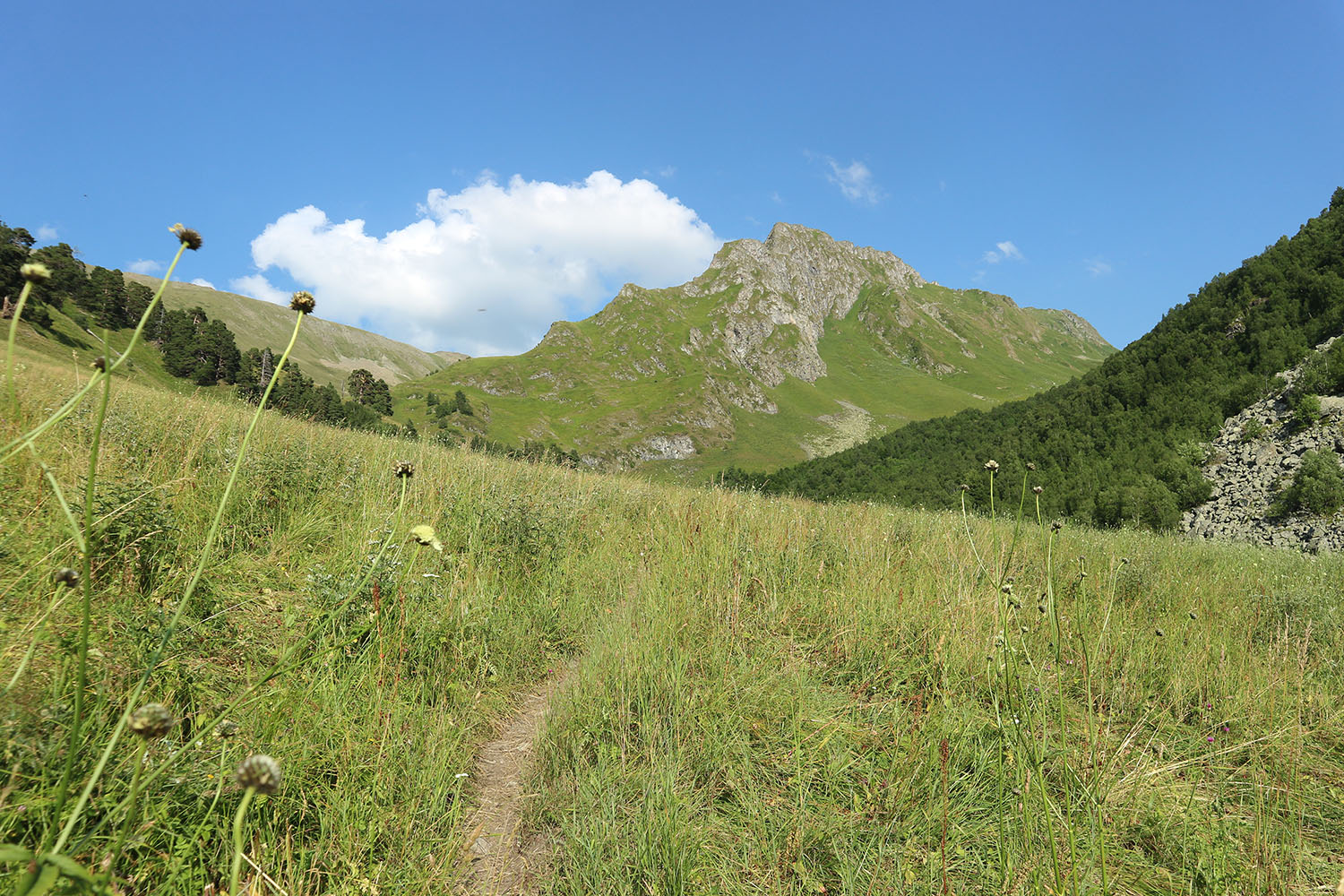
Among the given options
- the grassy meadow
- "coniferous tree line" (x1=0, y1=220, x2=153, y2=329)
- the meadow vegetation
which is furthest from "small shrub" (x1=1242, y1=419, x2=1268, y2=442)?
"coniferous tree line" (x1=0, y1=220, x2=153, y2=329)

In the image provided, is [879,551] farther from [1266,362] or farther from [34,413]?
[1266,362]

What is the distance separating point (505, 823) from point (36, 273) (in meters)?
2.81

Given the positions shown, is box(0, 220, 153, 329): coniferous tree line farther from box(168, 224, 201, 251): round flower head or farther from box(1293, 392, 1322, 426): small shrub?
box(1293, 392, 1322, 426): small shrub

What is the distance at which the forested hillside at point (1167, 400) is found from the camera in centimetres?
1798

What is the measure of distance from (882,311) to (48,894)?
21097 cm

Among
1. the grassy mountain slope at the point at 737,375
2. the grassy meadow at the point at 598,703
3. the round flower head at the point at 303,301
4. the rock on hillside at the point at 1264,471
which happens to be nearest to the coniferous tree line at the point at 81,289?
the grassy mountain slope at the point at 737,375

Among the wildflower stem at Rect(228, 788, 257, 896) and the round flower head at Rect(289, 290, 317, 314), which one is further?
the round flower head at Rect(289, 290, 317, 314)

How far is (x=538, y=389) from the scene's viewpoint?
13525 centimetres

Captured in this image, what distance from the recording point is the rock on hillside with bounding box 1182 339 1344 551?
13492 millimetres

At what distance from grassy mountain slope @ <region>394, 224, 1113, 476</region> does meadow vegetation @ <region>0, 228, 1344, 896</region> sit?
97708mm

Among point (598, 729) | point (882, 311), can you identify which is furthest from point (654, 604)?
point (882, 311)

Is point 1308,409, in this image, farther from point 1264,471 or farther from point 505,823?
point 505,823

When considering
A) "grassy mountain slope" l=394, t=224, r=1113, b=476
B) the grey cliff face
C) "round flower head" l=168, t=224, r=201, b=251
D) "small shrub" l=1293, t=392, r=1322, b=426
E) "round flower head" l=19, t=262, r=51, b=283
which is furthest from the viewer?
the grey cliff face

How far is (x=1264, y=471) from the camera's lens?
1554 cm
